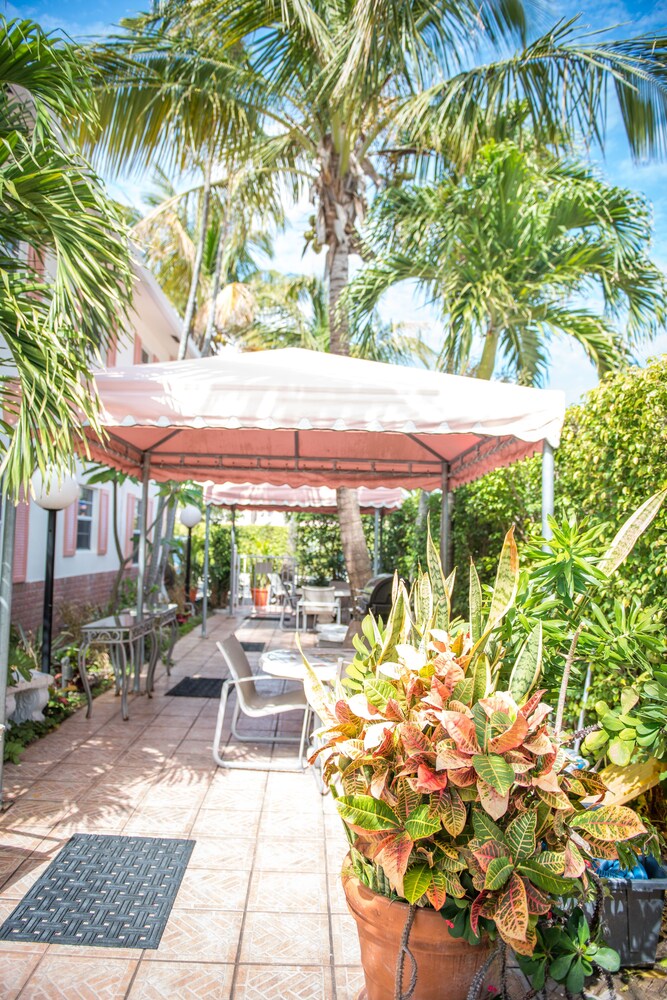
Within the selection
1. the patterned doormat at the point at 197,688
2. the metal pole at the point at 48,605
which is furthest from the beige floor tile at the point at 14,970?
the patterned doormat at the point at 197,688

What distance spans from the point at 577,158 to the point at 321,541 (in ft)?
30.3

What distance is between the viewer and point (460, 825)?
5.91 feet

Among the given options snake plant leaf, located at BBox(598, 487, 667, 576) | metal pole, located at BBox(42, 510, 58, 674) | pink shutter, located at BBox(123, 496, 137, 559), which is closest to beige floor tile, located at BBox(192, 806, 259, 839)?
snake plant leaf, located at BBox(598, 487, 667, 576)

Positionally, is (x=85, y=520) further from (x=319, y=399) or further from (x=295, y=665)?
(x=319, y=399)

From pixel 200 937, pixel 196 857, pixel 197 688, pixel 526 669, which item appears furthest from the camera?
pixel 197 688

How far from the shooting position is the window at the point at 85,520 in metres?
12.0

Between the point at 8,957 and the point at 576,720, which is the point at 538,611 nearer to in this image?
the point at 576,720

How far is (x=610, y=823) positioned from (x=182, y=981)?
1606mm

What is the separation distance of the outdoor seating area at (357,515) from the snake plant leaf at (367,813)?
1 cm

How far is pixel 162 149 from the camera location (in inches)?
299

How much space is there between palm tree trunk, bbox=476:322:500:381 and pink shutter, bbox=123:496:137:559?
359 inches

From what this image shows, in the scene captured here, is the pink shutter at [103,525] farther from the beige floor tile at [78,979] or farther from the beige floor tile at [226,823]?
the beige floor tile at [78,979]

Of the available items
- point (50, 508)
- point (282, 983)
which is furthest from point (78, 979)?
point (50, 508)

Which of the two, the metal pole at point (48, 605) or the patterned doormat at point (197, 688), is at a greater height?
the metal pole at point (48, 605)
